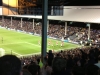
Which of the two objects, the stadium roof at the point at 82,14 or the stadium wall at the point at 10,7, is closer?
the stadium roof at the point at 82,14

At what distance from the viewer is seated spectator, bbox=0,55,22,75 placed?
8.05 feet

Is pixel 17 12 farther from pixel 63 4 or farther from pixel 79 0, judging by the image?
pixel 79 0

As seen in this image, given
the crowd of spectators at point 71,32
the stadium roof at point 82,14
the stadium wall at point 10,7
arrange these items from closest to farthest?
the stadium roof at point 82,14 → the crowd of spectators at point 71,32 → the stadium wall at point 10,7

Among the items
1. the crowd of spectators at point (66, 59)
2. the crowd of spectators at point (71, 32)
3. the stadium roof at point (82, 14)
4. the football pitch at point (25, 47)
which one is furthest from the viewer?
the crowd of spectators at point (71, 32)

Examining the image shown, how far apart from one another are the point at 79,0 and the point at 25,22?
107 ft

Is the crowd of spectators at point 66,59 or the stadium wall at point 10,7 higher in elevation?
the stadium wall at point 10,7

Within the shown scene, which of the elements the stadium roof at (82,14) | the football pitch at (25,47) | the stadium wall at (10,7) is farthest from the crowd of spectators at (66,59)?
the football pitch at (25,47)

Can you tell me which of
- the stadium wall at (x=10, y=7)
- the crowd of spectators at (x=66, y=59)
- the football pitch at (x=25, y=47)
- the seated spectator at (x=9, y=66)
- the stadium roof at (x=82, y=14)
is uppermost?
the stadium wall at (x=10, y=7)

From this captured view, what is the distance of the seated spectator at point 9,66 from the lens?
96.7 inches

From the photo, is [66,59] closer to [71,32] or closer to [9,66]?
[9,66]

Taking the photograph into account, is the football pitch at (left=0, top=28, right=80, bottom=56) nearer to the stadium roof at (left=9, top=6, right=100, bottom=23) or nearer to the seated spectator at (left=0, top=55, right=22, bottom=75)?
the stadium roof at (left=9, top=6, right=100, bottom=23)

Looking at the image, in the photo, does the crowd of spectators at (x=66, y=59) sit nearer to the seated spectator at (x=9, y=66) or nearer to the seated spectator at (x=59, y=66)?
the seated spectator at (x=59, y=66)

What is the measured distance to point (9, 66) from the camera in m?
A: 2.46

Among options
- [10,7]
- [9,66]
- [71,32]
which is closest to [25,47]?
[71,32]
